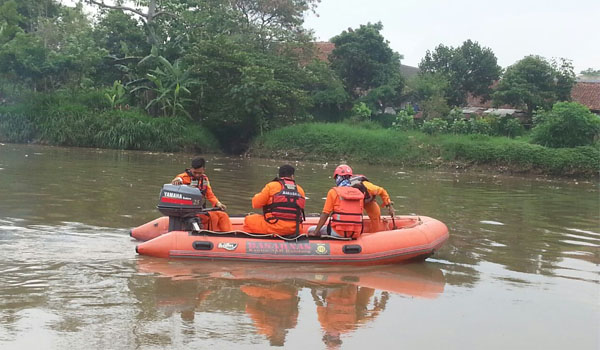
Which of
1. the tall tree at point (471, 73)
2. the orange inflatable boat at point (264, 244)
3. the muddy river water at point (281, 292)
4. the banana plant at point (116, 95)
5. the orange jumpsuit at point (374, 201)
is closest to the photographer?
the muddy river water at point (281, 292)

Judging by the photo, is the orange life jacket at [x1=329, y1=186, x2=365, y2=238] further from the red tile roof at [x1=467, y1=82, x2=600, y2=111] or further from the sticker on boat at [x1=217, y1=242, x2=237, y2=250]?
the red tile roof at [x1=467, y1=82, x2=600, y2=111]

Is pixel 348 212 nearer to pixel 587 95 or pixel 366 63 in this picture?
pixel 366 63

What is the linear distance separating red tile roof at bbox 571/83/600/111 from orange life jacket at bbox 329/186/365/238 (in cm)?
2648

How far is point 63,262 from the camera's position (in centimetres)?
622

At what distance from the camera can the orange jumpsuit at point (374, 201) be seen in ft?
23.3

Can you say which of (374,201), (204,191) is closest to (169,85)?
(204,191)

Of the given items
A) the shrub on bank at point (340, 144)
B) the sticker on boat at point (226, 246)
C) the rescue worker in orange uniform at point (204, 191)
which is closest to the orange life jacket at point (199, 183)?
the rescue worker in orange uniform at point (204, 191)

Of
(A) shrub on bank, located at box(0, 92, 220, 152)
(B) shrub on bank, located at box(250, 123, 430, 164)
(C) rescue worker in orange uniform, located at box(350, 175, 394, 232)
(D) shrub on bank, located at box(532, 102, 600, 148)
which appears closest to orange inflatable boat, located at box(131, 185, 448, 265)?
(C) rescue worker in orange uniform, located at box(350, 175, 394, 232)

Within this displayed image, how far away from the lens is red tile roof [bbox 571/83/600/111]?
30.1 metres

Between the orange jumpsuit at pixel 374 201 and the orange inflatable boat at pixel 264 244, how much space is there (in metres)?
0.40

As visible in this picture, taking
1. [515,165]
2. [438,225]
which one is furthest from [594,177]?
[438,225]

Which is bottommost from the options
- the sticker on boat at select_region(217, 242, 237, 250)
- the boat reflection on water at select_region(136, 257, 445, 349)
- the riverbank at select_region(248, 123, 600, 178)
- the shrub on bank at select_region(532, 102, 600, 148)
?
the boat reflection on water at select_region(136, 257, 445, 349)

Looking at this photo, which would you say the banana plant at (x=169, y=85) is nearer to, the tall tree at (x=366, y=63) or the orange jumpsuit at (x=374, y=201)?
the tall tree at (x=366, y=63)

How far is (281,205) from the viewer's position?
675cm
